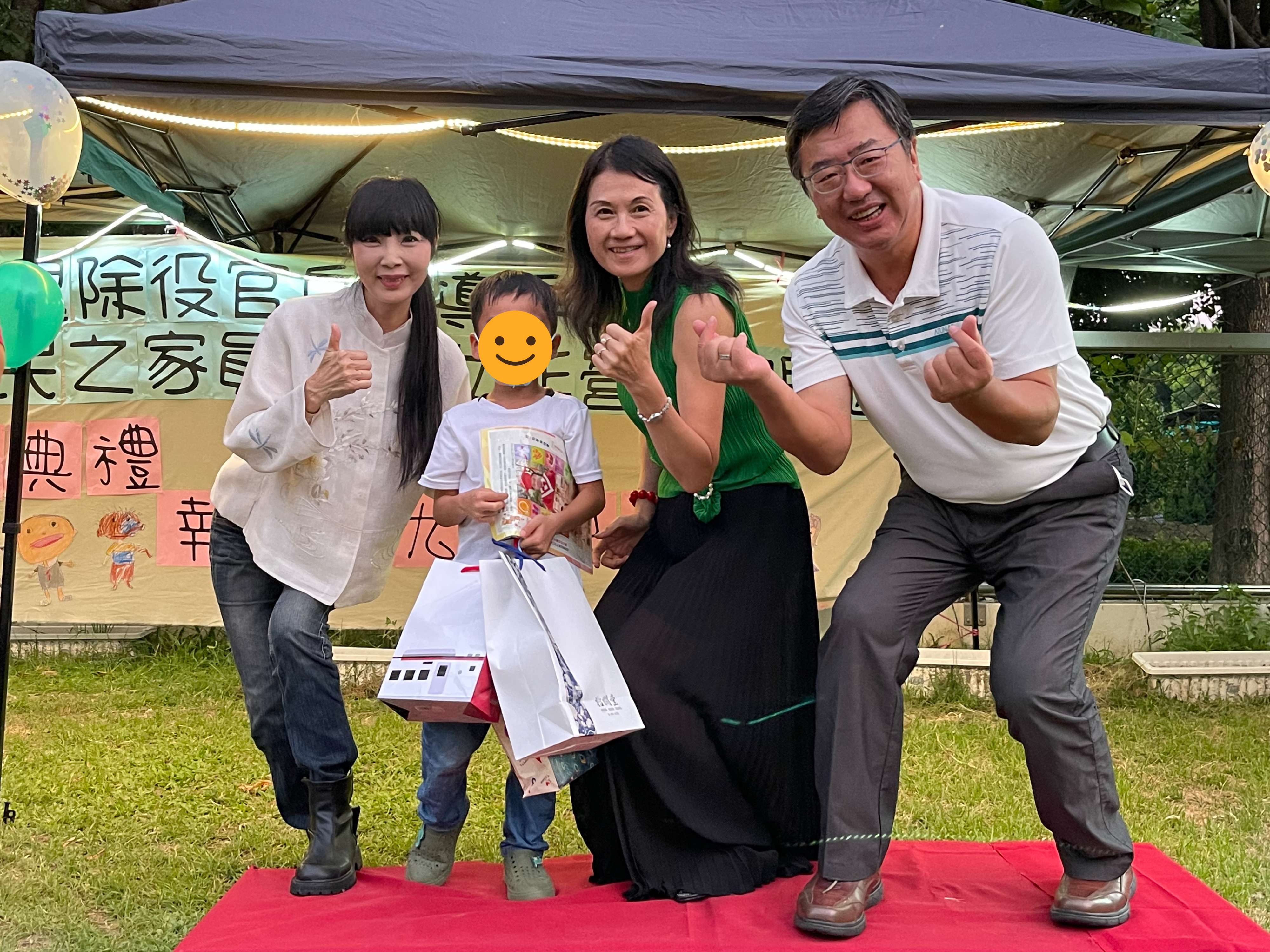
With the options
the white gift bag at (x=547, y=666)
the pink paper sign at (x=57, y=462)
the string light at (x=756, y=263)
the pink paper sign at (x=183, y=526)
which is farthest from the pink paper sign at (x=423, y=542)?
the white gift bag at (x=547, y=666)

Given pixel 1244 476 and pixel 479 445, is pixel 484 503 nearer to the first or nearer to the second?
pixel 479 445

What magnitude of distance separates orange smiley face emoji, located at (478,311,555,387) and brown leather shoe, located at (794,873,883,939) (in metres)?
1.21

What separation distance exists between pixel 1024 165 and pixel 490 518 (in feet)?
11.2

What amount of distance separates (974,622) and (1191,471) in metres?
1.80

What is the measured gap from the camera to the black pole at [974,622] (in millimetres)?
5684

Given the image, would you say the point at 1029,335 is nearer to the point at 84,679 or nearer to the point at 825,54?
the point at 825,54

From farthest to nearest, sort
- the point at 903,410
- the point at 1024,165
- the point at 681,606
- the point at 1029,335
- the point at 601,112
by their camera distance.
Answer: the point at 1024,165 → the point at 601,112 → the point at 681,606 → the point at 903,410 → the point at 1029,335

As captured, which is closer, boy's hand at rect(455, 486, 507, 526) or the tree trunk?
boy's hand at rect(455, 486, 507, 526)

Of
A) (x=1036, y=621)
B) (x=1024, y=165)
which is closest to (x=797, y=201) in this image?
(x=1024, y=165)

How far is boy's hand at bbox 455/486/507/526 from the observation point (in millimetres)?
2426

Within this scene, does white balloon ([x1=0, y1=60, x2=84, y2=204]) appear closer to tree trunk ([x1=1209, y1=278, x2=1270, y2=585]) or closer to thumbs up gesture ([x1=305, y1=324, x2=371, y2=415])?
thumbs up gesture ([x1=305, y1=324, x2=371, y2=415])

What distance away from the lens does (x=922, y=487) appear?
8.20ft

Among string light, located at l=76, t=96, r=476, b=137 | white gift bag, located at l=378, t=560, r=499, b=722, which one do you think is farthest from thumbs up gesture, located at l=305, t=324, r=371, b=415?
string light, located at l=76, t=96, r=476, b=137

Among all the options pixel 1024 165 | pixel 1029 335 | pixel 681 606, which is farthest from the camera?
pixel 1024 165
